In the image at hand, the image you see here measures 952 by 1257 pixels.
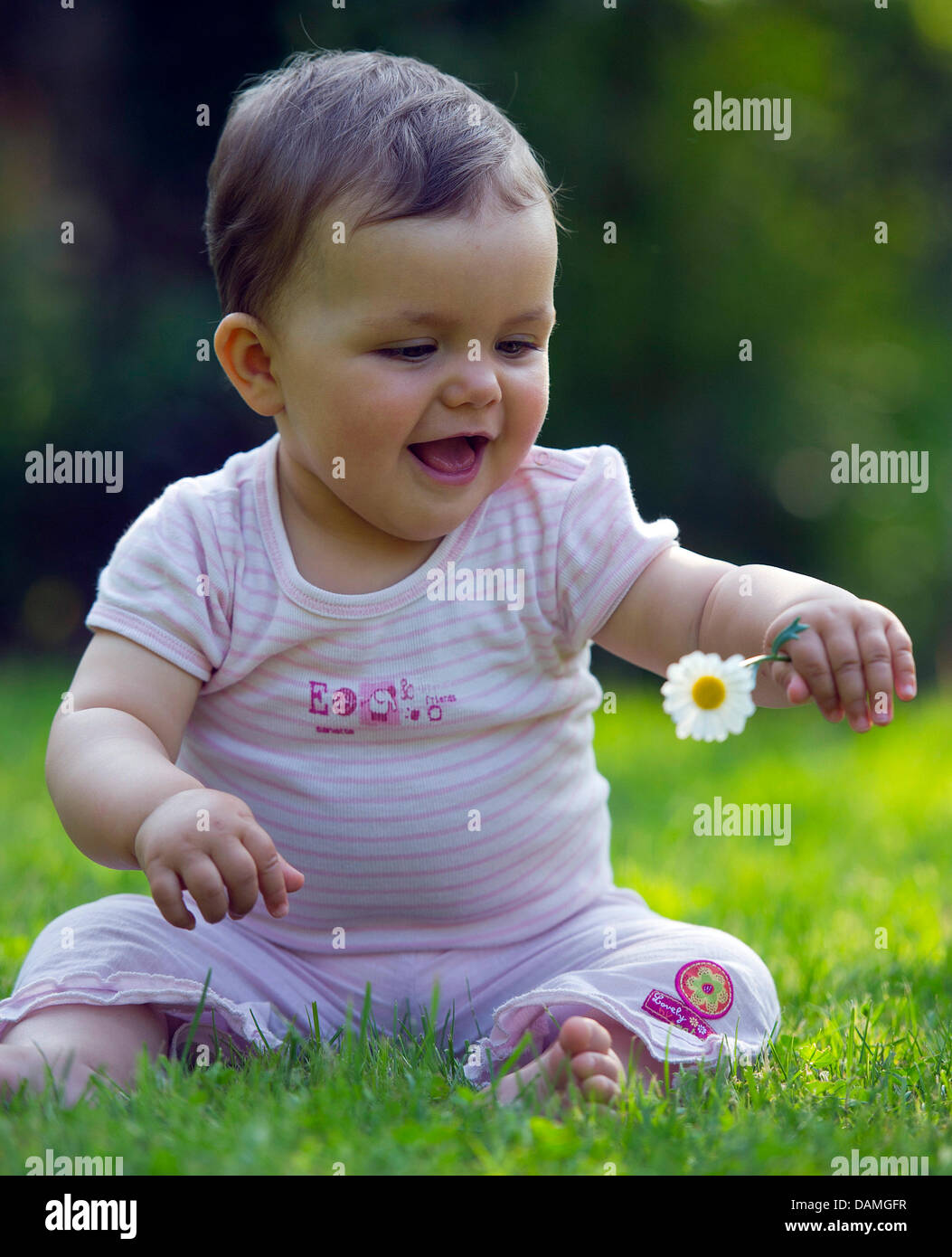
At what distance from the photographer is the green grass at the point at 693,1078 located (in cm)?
147

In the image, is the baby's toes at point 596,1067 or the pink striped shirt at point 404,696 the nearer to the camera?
the baby's toes at point 596,1067

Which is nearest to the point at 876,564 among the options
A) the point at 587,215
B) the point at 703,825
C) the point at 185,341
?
the point at 587,215

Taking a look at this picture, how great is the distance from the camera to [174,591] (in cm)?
221

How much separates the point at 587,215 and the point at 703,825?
16.1 ft

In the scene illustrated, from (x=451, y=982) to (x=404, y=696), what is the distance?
0.44 metres

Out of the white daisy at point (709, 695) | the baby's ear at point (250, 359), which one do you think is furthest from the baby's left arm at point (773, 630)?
the baby's ear at point (250, 359)

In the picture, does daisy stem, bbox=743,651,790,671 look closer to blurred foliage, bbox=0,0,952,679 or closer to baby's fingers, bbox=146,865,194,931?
baby's fingers, bbox=146,865,194,931

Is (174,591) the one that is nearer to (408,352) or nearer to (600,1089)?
(408,352)

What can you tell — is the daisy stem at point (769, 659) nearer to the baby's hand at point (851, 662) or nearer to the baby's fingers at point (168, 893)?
the baby's hand at point (851, 662)

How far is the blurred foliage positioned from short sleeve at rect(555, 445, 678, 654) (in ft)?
18.3

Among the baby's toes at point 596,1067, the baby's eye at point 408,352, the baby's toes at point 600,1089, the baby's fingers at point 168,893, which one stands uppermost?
the baby's eye at point 408,352

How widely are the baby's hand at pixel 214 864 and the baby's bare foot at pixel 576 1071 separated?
1.15 feet

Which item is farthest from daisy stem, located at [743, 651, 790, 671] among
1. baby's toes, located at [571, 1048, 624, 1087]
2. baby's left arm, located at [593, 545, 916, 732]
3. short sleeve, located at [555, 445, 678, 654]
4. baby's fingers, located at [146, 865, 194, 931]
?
baby's fingers, located at [146, 865, 194, 931]

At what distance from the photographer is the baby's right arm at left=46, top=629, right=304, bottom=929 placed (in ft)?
5.57
